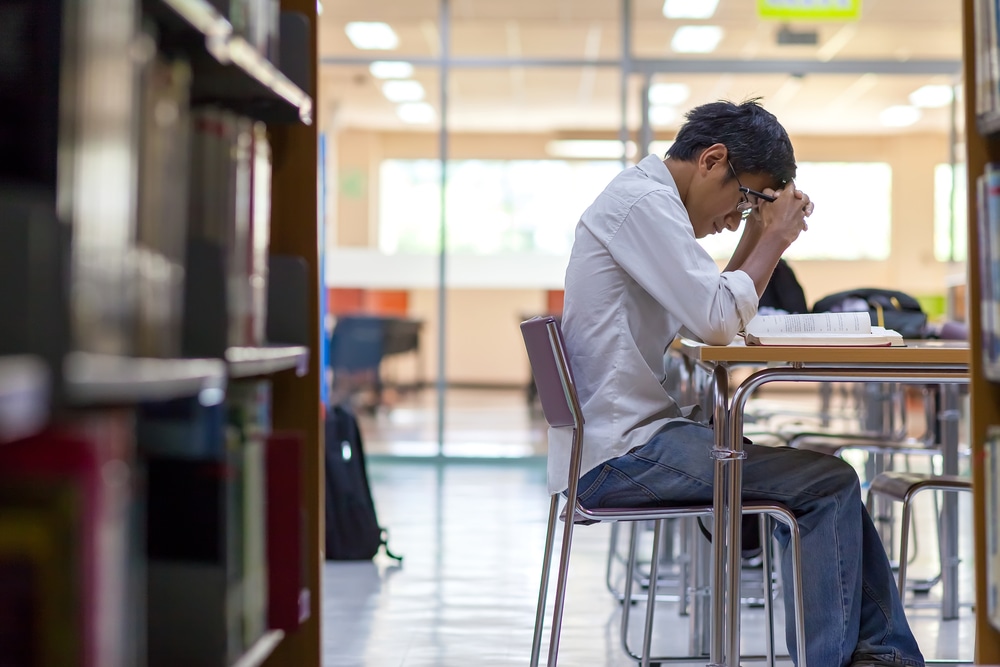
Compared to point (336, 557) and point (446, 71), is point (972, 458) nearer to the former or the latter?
point (336, 557)

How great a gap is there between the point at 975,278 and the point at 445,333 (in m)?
5.00

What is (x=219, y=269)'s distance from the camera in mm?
1158

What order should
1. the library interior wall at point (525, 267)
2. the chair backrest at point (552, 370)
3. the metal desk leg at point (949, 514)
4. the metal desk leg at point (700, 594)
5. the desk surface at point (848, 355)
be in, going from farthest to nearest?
the library interior wall at point (525, 267), the metal desk leg at point (949, 514), the metal desk leg at point (700, 594), the chair backrest at point (552, 370), the desk surface at point (848, 355)

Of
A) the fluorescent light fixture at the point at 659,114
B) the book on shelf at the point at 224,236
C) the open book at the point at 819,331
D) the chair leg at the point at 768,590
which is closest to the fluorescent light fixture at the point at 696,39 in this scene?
the fluorescent light fixture at the point at 659,114

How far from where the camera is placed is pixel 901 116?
261 inches

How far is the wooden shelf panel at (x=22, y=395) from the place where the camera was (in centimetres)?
67

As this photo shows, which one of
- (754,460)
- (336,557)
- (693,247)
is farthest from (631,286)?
(336,557)

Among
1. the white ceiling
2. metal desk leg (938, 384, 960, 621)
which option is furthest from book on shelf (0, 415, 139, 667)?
the white ceiling

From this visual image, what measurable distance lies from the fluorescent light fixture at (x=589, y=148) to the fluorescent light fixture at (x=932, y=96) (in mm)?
1808

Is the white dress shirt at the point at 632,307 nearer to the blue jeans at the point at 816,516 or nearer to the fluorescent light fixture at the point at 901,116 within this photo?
the blue jeans at the point at 816,516

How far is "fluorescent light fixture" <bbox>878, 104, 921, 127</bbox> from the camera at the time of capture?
6.49 m

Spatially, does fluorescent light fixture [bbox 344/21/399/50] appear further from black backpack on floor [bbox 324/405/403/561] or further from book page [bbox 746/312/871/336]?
book page [bbox 746/312/871/336]

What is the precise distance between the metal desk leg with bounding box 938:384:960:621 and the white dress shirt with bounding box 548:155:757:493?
3.52 feet

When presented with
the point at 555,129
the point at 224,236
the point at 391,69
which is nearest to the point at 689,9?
the point at 555,129
